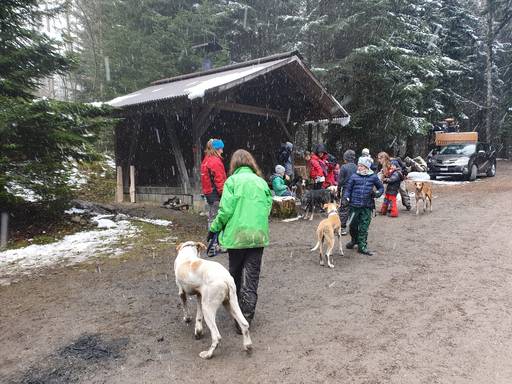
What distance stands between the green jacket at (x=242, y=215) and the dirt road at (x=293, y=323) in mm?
1012

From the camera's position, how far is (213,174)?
21.0 ft

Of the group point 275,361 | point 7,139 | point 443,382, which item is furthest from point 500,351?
point 7,139

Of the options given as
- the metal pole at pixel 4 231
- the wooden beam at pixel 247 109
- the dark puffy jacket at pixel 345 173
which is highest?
the wooden beam at pixel 247 109

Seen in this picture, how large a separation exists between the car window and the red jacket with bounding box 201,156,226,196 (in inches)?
602

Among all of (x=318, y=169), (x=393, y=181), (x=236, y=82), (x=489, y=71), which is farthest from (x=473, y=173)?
(x=489, y=71)

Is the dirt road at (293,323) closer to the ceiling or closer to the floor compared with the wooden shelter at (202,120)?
closer to the floor

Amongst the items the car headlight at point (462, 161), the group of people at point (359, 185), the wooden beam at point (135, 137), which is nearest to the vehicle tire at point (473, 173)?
the car headlight at point (462, 161)

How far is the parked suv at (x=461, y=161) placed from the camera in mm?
16328

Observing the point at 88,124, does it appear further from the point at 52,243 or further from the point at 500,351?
the point at 500,351

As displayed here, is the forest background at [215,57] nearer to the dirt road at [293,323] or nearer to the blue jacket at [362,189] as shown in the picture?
the dirt road at [293,323]

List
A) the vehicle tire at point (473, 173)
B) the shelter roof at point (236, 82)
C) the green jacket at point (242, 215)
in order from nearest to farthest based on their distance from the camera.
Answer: the green jacket at point (242, 215) < the shelter roof at point (236, 82) < the vehicle tire at point (473, 173)

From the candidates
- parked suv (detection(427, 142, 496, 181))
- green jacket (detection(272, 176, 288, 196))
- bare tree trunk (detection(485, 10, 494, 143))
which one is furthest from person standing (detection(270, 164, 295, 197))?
bare tree trunk (detection(485, 10, 494, 143))

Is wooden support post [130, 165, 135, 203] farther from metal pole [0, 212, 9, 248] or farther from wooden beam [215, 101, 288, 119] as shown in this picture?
metal pole [0, 212, 9, 248]

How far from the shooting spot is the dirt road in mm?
2949
